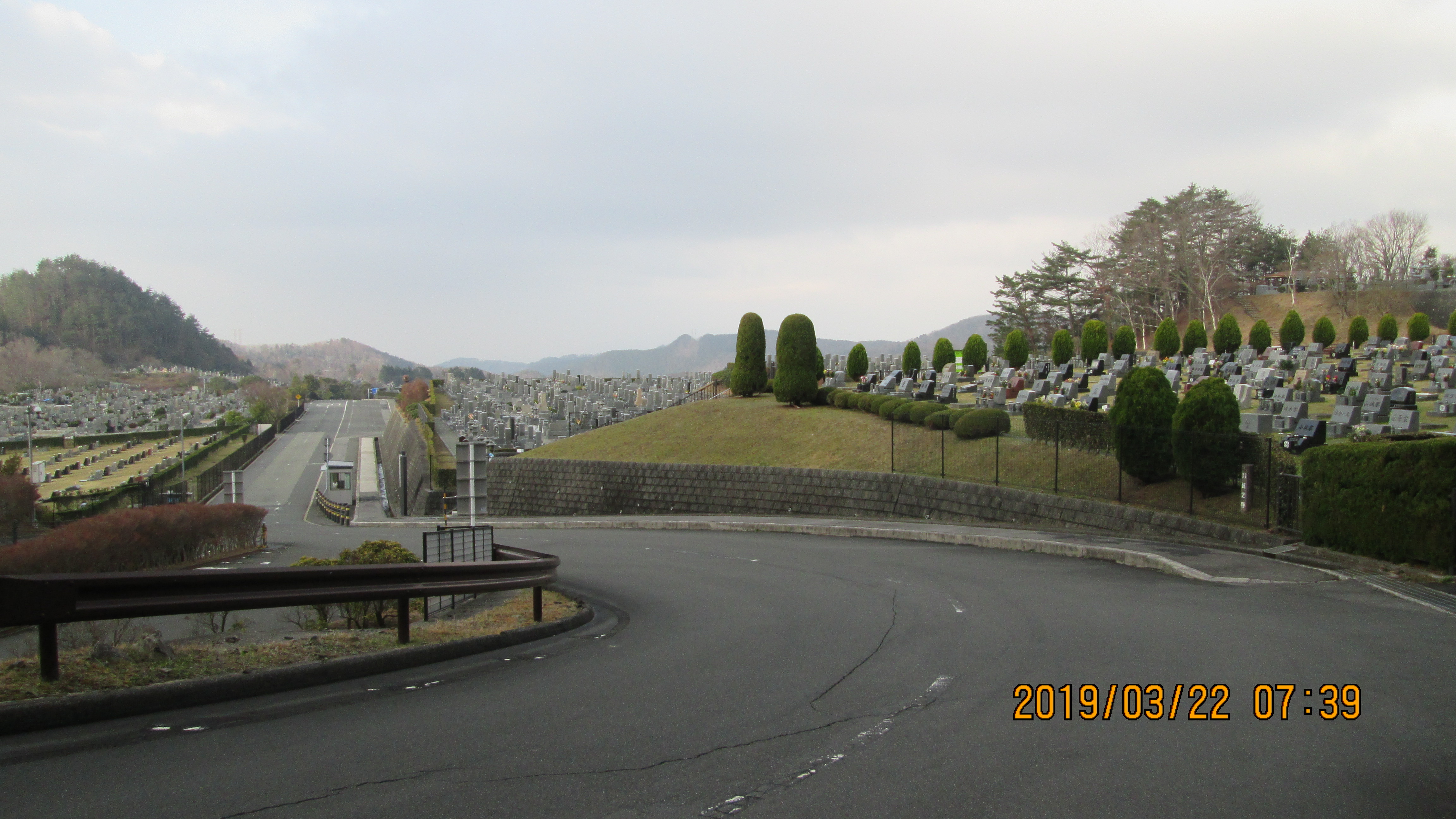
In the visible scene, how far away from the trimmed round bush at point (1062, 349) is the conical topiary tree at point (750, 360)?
13.5 metres

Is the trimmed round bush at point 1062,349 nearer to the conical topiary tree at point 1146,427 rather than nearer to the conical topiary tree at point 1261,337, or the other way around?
the conical topiary tree at point 1261,337

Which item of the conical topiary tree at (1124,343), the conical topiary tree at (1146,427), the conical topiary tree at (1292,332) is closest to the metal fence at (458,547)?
the conical topiary tree at (1146,427)

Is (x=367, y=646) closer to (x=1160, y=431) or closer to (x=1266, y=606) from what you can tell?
(x=1266, y=606)

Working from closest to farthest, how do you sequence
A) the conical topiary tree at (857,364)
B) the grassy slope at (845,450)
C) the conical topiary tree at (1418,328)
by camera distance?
the grassy slope at (845,450), the conical topiary tree at (1418,328), the conical topiary tree at (857,364)

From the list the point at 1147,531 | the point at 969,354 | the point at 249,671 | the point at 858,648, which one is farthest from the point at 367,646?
the point at 969,354

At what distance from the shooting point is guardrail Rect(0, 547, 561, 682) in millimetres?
4992

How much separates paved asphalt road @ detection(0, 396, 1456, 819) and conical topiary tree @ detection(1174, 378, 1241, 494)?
7325 millimetres

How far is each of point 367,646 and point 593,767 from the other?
314cm

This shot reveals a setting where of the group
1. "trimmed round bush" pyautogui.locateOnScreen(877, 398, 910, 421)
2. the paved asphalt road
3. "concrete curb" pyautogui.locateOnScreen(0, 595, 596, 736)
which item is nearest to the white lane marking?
the paved asphalt road

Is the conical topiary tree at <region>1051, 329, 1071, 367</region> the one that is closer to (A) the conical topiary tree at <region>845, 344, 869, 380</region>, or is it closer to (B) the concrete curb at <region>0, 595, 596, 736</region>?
(A) the conical topiary tree at <region>845, 344, 869, 380</region>

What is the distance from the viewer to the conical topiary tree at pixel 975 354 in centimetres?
4219
